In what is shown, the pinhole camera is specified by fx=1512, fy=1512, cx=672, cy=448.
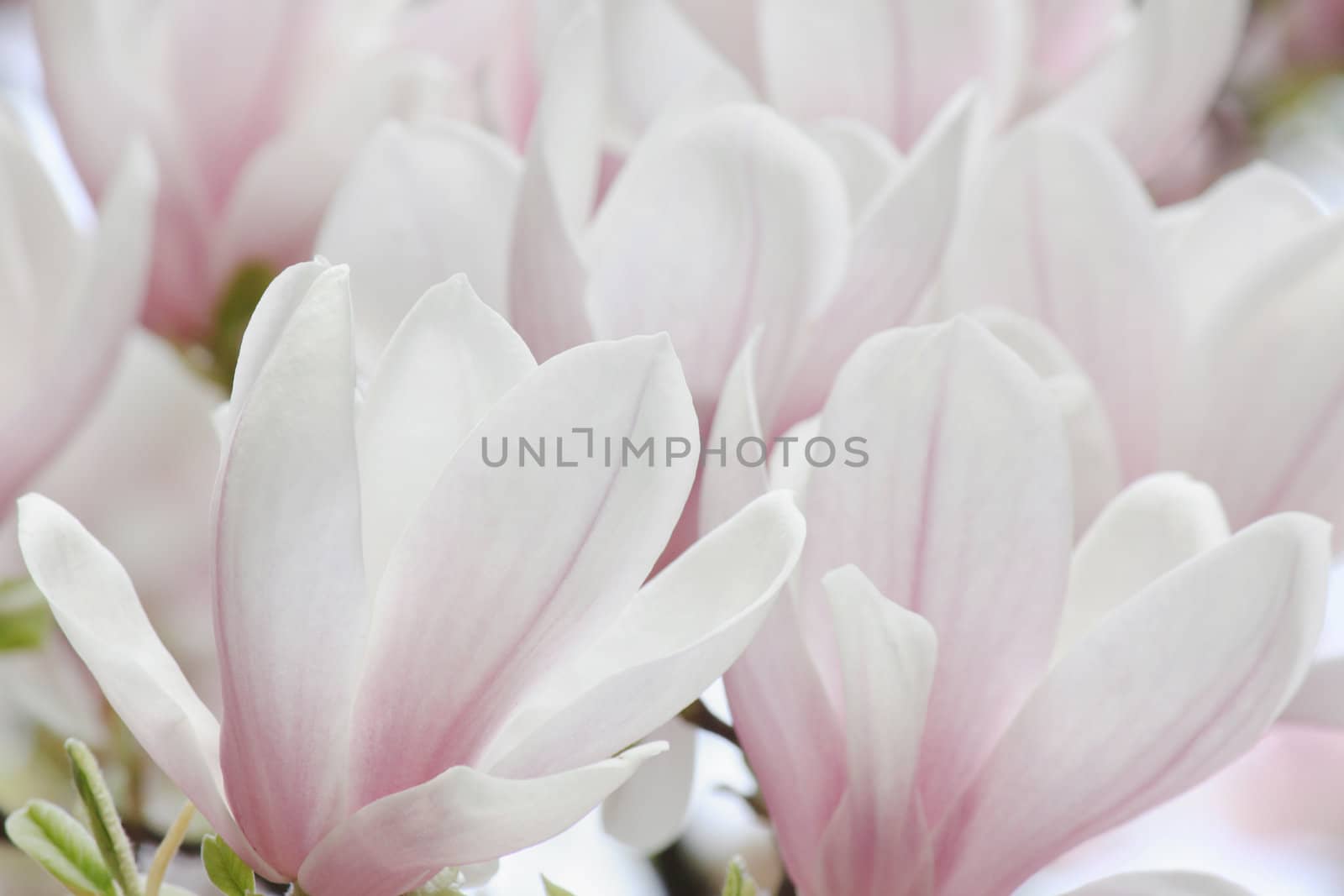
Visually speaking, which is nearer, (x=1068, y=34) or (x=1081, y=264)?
(x=1081, y=264)

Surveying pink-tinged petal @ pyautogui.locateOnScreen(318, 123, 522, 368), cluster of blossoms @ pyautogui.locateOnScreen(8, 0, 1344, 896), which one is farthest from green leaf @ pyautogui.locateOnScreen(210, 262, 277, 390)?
pink-tinged petal @ pyautogui.locateOnScreen(318, 123, 522, 368)

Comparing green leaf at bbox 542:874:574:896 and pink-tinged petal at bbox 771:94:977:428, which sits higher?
pink-tinged petal at bbox 771:94:977:428

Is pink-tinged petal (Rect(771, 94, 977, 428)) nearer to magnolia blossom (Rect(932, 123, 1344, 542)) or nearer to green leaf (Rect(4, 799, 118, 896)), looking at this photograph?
magnolia blossom (Rect(932, 123, 1344, 542))

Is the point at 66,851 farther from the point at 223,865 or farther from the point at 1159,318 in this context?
the point at 1159,318

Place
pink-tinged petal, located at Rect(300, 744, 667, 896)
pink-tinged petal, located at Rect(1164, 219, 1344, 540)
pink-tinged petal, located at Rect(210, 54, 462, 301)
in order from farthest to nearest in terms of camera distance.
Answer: pink-tinged petal, located at Rect(210, 54, 462, 301), pink-tinged petal, located at Rect(1164, 219, 1344, 540), pink-tinged petal, located at Rect(300, 744, 667, 896)

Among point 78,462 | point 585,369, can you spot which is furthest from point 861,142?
point 78,462

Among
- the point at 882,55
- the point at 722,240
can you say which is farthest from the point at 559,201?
the point at 882,55
